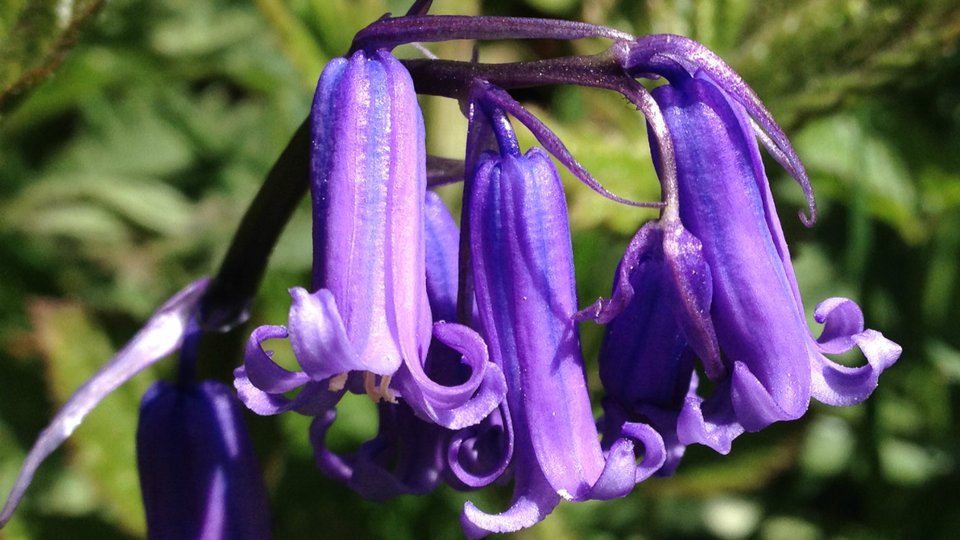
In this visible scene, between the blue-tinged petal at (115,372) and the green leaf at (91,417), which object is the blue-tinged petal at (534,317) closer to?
the blue-tinged petal at (115,372)

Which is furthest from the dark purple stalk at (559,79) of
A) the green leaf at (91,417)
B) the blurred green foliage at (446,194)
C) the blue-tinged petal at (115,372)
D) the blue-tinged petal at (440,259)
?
the green leaf at (91,417)

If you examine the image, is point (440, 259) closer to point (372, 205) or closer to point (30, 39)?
point (372, 205)

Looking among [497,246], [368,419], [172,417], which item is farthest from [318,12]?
[497,246]

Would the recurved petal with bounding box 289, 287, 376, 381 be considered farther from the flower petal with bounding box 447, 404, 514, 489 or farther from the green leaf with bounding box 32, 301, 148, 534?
the green leaf with bounding box 32, 301, 148, 534

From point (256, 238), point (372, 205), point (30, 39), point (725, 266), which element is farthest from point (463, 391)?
point (30, 39)

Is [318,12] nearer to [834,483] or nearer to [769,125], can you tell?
[769,125]

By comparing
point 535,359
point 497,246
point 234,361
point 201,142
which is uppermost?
point 497,246
